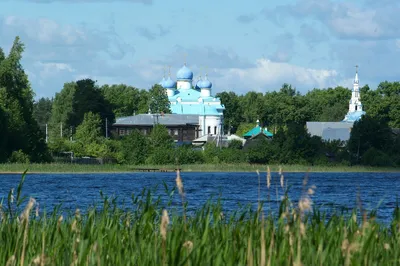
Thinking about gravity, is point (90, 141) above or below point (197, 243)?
above

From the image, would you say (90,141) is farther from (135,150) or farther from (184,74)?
(184,74)

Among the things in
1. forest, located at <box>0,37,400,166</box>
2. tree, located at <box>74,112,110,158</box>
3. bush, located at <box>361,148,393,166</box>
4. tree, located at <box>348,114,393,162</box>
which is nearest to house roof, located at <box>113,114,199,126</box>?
forest, located at <box>0,37,400,166</box>

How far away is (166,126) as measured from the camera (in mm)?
133500

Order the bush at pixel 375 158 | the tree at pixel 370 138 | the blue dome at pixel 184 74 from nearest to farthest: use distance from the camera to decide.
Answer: the bush at pixel 375 158
the tree at pixel 370 138
the blue dome at pixel 184 74

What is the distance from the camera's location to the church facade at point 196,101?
148m

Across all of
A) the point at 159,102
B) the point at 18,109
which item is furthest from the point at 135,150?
the point at 159,102

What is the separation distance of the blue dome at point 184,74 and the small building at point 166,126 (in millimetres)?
25327

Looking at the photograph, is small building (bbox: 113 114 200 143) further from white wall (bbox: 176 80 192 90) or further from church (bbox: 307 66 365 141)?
white wall (bbox: 176 80 192 90)

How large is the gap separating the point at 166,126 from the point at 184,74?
31816 millimetres

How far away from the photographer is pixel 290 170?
82.5 metres

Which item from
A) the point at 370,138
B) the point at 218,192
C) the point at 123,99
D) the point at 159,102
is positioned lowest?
A: the point at 218,192

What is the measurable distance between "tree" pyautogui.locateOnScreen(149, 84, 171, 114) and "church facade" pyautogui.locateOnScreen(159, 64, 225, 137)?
4.70m

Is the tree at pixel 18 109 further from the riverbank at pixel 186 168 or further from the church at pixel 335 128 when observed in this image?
the church at pixel 335 128

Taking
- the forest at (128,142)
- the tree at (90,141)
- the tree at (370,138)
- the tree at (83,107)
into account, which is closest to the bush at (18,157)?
the forest at (128,142)
